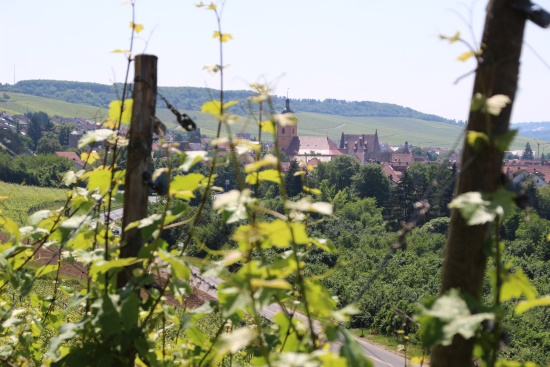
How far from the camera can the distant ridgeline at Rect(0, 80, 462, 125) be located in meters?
144

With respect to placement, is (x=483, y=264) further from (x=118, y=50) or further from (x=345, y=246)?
(x=345, y=246)

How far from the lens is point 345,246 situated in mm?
26969

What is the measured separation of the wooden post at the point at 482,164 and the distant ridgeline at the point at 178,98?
125 m

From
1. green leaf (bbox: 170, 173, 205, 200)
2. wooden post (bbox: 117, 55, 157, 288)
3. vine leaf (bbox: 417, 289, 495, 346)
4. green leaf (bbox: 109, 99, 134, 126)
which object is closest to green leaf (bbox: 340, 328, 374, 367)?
vine leaf (bbox: 417, 289, 495, 346)

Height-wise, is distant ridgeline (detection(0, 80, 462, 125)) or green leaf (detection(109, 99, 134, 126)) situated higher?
green leaf (detection(109, 99, 134, 126))

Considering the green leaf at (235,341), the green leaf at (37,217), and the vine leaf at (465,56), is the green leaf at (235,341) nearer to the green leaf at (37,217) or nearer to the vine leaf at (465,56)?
the vine leaf at (465,56)

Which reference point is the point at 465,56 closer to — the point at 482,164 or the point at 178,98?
the point at 482,164

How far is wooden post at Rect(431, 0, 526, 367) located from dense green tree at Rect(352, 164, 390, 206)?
39615mm

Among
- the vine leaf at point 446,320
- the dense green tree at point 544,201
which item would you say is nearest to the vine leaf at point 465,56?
the vine leaf at point 446,320

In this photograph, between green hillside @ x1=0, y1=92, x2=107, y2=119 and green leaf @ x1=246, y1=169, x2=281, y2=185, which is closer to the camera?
green leaf @ x1=246, y1=169, x2=281, y2=185

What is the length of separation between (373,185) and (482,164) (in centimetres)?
4017

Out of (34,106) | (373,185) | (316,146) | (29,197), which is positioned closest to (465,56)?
(29,197)

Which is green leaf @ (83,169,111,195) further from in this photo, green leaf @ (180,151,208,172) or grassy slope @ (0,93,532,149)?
grassy slope @ (0,93,532,149)

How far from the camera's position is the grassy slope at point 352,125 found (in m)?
115
